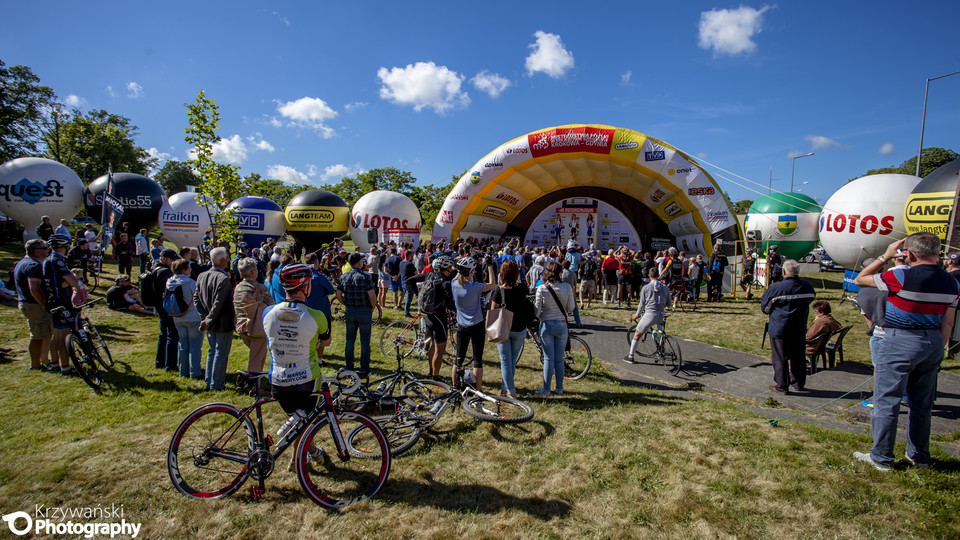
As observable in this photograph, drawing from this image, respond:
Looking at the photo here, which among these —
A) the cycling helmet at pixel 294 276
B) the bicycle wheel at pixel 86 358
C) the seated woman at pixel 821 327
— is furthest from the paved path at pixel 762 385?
the bicycle wheel at pixel 86 358

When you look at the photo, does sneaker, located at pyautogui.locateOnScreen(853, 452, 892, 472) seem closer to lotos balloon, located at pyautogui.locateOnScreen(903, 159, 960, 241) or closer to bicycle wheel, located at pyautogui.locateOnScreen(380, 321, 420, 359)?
bicycle wheel, located at pyautogui.locateOnScreen(380, 321, 420, 359)

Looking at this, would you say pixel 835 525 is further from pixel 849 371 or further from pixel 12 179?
pixel 12 179

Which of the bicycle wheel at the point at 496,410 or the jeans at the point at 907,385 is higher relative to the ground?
the jeans at the point at 907,385

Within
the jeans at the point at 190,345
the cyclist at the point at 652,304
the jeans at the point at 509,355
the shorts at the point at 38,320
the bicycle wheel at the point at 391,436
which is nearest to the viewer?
the bicycle wheel at the point at 391,436

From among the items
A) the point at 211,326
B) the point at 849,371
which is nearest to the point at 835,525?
the point at 849,371

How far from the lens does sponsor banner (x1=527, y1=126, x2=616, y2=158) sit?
54.2 feet

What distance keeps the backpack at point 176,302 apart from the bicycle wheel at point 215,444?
9.03ft

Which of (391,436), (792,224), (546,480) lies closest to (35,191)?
(391,436)

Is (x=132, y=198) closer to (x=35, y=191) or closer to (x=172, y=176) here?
(x=35, y=191)

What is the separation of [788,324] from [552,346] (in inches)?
132

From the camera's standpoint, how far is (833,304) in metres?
13.1

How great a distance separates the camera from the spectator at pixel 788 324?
574cm

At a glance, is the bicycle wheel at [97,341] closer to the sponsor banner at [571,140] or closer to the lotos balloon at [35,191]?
the sponsor banner at [571,140]

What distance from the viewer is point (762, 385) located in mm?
6242
